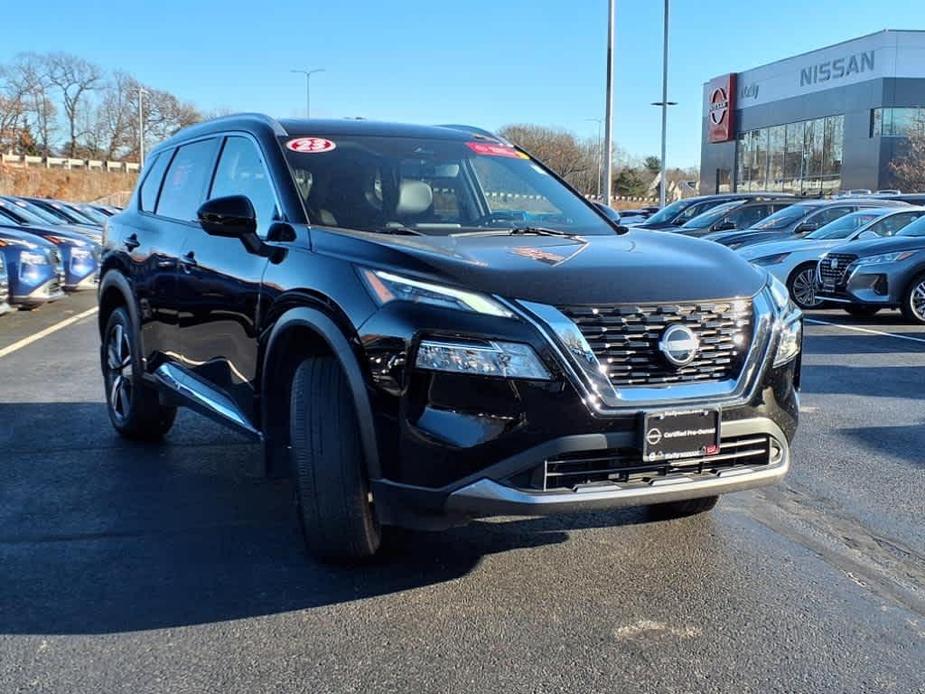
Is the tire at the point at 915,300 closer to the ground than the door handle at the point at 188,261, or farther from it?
closer to the ground

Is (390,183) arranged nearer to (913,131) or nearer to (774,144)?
(913,131)

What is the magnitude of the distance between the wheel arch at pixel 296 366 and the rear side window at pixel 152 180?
2.30 metres

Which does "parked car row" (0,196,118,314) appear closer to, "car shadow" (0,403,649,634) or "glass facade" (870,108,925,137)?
"car shadow" (0,403,649,634)

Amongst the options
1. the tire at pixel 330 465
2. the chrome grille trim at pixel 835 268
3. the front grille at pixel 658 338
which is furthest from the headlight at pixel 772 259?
the tire at pixel 330 465

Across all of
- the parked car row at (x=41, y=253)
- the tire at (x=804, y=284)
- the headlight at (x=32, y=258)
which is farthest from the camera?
the tire at (x=804, y=284)

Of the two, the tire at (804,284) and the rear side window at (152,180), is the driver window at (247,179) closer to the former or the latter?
the rear side window at (152,180)

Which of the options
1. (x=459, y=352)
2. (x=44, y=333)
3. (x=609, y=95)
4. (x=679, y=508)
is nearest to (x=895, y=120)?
(x=609, y=95)

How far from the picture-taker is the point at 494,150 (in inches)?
207

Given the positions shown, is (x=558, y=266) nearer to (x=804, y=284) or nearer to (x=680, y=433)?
(x=680, y=433)

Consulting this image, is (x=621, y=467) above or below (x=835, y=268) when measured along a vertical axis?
below

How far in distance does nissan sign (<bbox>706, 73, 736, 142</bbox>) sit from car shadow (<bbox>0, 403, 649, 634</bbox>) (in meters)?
61.7

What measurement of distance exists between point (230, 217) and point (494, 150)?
65.6 inches

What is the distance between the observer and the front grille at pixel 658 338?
3322 mm

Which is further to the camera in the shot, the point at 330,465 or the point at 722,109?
the point at 722,109
